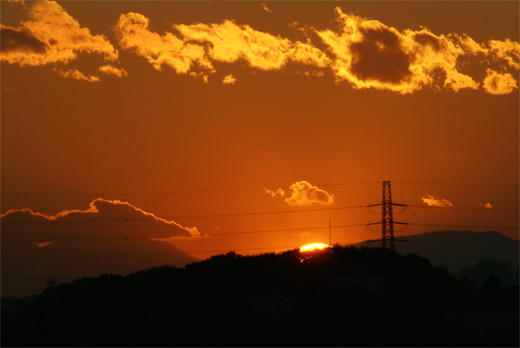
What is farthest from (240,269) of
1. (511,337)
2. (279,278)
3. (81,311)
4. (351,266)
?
(511,337)

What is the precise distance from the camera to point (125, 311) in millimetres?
57844

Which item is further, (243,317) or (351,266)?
(351,266)

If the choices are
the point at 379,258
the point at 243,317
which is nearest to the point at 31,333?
the point at 243,317

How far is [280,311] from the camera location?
176ft

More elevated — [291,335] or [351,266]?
[351,266]

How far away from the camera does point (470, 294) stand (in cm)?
8356

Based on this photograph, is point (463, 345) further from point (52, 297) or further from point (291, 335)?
point (52, 297)

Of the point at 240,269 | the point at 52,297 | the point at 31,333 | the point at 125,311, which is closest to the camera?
the point at 125,311

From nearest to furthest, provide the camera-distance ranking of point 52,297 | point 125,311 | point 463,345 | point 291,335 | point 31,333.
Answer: point 463,345
point 291,335
point 125,311
point 31,333
point 52,297

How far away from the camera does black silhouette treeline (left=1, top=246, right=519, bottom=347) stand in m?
45.1

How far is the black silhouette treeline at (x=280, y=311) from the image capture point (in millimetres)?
45062

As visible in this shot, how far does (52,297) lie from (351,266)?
41.0 metres

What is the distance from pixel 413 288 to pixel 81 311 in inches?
1673

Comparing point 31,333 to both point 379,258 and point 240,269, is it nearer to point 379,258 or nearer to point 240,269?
point 240,269
